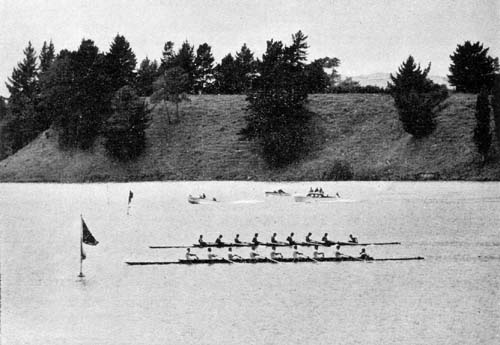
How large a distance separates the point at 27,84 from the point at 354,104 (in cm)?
5662

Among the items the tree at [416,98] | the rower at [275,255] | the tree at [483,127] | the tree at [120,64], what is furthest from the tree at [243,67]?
the rower at [275,255]

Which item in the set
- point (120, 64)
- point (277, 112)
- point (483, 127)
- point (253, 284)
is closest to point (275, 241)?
point (253, 284)

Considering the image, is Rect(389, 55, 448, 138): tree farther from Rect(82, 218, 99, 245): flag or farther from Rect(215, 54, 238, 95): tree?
Rect(82, 218, 99, 245): flag

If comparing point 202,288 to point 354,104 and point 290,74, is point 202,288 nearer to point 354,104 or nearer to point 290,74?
point 290,74

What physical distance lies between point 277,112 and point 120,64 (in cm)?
2921

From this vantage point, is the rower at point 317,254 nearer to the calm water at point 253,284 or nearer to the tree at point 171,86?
the calm water at point 253,284

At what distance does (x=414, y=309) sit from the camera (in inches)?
1019

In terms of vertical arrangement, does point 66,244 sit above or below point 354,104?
below

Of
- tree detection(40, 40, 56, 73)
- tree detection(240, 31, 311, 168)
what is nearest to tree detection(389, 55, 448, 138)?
tree detection(240, 31, 311, 168)

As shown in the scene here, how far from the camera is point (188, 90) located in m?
118

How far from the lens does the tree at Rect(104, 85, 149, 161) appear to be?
9806 centimetres

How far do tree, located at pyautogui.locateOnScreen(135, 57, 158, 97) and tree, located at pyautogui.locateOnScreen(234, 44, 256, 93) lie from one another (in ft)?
44.4

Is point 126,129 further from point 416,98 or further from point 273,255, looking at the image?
point 273,255

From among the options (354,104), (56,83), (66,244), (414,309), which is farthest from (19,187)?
(414,309)
